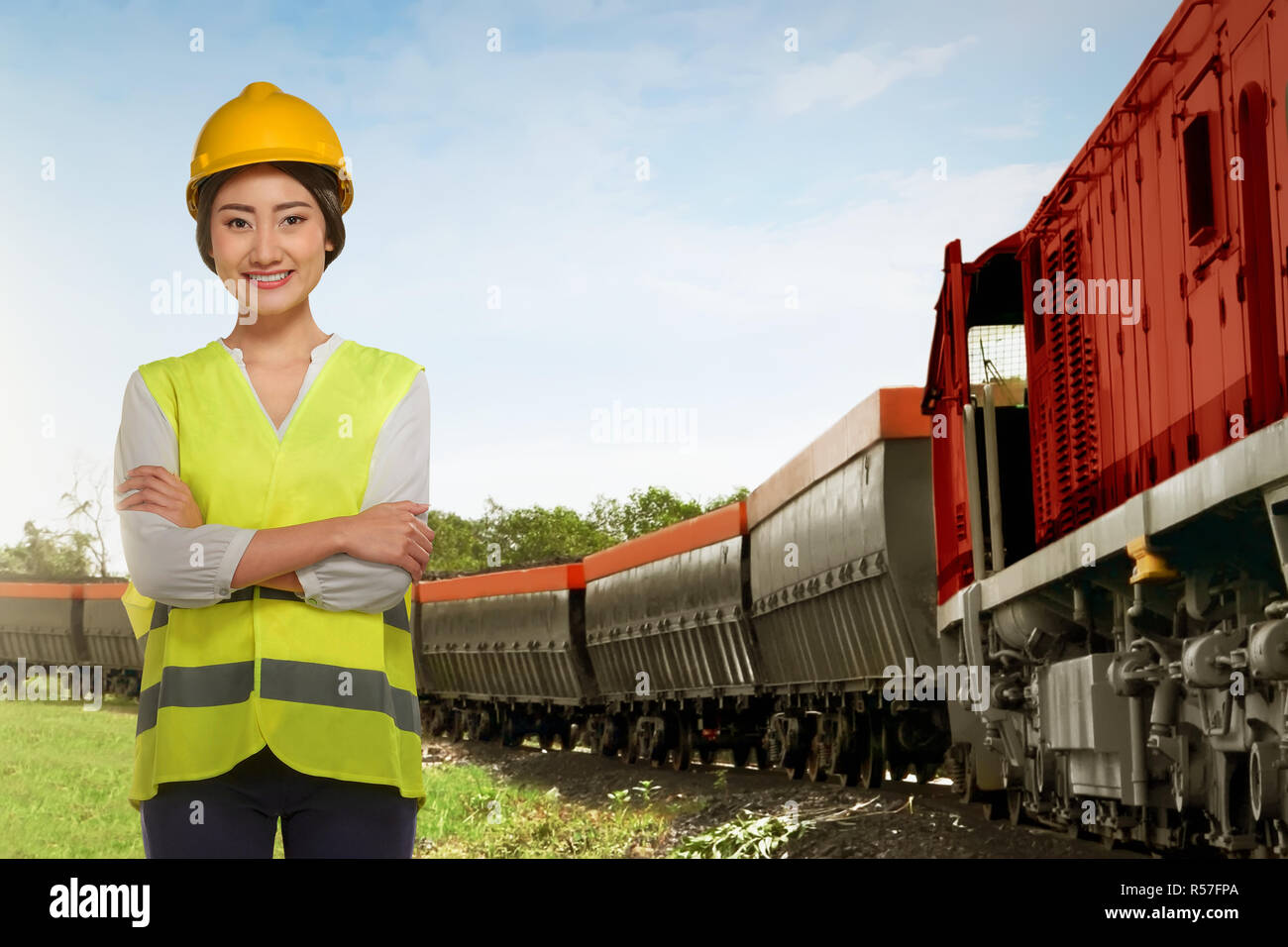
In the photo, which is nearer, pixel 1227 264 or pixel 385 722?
pixel 385 722

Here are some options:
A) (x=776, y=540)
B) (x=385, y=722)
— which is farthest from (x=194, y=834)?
(x=776, y=540)

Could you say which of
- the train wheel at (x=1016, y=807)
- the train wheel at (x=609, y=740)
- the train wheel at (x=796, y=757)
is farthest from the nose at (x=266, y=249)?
the train wheel at (x=609, y=740)

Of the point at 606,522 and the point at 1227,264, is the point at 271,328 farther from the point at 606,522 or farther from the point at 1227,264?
the point at 606,522

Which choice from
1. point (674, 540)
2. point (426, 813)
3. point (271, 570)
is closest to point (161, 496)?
point (271, 570)

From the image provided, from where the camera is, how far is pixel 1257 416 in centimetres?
602

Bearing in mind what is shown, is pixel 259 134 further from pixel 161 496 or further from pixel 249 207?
pixel 161 496

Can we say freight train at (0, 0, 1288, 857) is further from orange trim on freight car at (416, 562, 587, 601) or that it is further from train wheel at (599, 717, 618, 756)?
orange trim on freight car at (416, 562, 587, 601)

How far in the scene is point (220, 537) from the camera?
2477mm

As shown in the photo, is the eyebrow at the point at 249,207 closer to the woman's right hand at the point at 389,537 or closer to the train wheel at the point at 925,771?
the woman's right hand at the point at 389,537

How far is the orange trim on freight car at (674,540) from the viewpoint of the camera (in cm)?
2078

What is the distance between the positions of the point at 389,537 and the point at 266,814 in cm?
57

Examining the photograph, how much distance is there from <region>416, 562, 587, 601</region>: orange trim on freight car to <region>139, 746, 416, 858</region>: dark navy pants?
24.0 m

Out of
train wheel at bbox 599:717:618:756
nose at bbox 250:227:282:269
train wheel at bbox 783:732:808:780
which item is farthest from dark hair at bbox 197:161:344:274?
train wheel at bbox 599:717:618:756

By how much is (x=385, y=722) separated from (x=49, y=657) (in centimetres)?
4435
